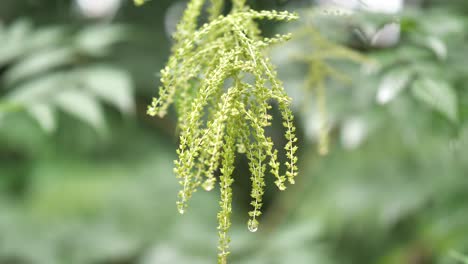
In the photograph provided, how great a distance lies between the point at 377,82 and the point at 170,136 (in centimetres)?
107

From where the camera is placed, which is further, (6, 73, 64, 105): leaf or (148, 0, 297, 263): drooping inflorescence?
(6, 73, 64, 105): leaf

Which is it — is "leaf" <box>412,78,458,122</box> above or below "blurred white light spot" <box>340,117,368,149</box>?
below

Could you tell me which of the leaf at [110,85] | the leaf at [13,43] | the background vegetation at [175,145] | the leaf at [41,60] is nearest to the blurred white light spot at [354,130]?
the background vegetation at [175,145]

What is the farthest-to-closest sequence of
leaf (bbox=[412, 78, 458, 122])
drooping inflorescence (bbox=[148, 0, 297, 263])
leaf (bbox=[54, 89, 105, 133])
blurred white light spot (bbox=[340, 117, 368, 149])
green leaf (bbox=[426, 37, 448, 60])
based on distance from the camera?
blurred white light spot (bbox=[340, 117, 368, 149]) < leaf (bbox=[54, 89, 105, 133]) < green leaf (bbox=[426, 37, 448, 60]) < leaf (bbox=[412, 78, 458, 122]) < drooping inflorescence (bbox=[148, 0, 297, 263])

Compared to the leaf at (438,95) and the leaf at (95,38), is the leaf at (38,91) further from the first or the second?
the leaf at (438,95)

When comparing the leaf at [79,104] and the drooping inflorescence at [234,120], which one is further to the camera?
the leaf at [79,104]

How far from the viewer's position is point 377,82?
173cm

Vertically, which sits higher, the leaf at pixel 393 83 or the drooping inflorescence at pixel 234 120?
the leaf at pixel 393 83

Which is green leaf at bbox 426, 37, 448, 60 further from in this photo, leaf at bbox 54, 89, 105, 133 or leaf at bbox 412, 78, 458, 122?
leaf at bbox 54, 89, 105, 133

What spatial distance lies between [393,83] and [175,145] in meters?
1.34

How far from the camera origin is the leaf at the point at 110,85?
1553 mm

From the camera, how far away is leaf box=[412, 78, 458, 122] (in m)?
1.25

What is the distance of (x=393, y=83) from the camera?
1308 millimetres

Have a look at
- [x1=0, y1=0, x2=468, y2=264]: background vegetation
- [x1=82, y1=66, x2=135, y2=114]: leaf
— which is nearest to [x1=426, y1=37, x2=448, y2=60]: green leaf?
[x1=0, y1=0, x2=468, y2=264]: background vegetation
